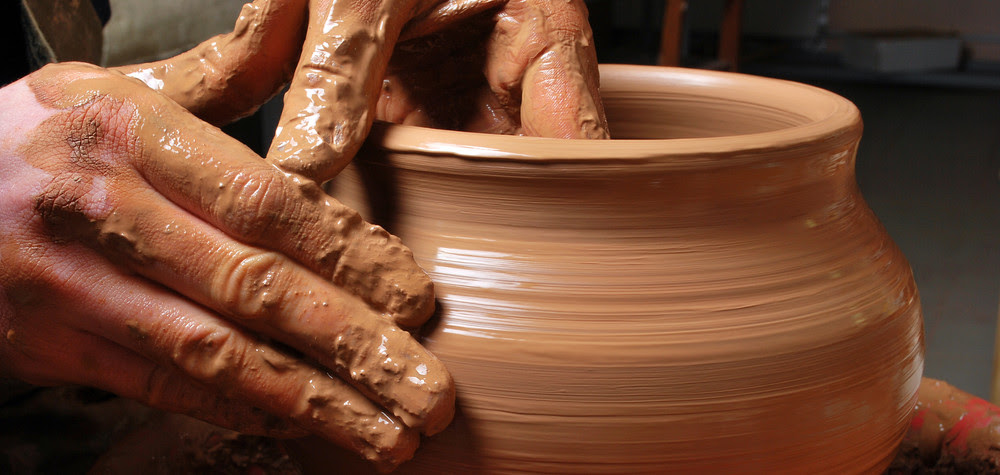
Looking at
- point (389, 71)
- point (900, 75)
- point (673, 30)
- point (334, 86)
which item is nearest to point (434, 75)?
point (389, 71)

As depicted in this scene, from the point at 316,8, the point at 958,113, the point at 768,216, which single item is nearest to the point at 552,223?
the point at 768,216

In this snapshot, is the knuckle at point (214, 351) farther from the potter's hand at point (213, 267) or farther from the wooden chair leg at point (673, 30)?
the wooden chair leg at point (673, 30)

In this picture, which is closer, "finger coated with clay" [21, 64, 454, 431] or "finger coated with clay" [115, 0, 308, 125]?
"finger coated with clay" [21, 64, 454, 431]

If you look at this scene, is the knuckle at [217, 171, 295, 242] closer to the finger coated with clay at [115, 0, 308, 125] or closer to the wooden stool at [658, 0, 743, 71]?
the finger coated with clay at [115, 0, 308, 125]

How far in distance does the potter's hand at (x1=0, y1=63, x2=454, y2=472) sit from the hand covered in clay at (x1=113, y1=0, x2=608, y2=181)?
0.20ft

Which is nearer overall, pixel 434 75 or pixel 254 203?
pixel 254 203

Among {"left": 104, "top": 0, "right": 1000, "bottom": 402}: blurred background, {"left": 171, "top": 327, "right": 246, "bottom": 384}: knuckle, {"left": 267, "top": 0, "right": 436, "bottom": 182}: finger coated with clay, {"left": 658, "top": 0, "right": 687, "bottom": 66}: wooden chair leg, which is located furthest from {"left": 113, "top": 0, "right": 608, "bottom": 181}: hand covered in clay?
{"left": 658, "top": 0, "right": 687, "bottom": 66}: wooden chair leg

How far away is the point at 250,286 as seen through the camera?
66cm

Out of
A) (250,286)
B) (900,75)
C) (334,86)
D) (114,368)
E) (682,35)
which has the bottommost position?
(900,75)

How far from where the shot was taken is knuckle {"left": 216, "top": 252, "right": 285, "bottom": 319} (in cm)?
66

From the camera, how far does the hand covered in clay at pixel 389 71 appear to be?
0.73 metres

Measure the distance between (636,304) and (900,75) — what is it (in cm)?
428

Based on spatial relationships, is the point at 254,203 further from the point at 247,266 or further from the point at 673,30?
the point at 673,30

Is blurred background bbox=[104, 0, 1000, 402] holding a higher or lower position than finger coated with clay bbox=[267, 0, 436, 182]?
lower
